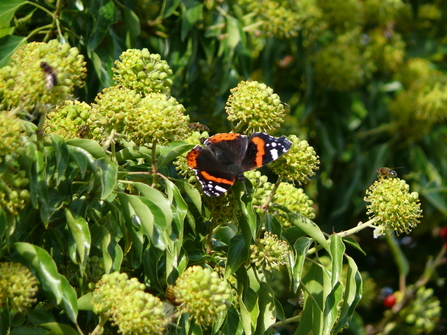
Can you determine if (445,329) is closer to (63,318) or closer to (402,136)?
(402,136)

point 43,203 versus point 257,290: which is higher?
point 43,203

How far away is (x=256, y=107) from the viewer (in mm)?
1993

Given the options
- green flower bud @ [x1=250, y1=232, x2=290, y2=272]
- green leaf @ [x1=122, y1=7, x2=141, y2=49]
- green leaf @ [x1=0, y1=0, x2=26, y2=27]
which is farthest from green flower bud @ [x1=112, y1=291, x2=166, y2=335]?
green leaf @ [x1=122, y1=7, x2=141, y2=49]

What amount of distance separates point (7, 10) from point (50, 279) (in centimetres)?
124

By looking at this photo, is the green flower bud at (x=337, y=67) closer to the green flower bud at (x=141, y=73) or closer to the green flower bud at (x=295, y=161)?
the green flower bud at (x=295, y=161)

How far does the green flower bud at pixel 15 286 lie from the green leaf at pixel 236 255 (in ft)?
1.75

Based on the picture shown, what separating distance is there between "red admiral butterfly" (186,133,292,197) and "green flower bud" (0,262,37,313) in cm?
57

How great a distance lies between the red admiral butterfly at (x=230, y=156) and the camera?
1.88m

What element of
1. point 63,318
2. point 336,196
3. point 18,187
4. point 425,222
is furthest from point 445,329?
point 18,187

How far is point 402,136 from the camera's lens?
15.6 ft

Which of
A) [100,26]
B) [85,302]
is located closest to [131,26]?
[100,26]

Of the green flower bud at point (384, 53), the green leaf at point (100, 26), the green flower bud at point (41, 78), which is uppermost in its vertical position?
the green flower bud at point (41, 78)

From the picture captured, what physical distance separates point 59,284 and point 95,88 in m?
1.46

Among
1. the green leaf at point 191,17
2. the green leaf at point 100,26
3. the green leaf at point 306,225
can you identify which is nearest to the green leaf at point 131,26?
the green leaf at point 100,26
